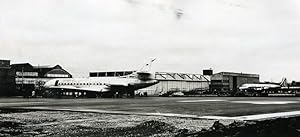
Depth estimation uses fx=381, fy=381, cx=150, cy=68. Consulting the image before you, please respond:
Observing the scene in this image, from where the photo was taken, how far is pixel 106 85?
2504 inches

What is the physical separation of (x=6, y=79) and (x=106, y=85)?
129 feet

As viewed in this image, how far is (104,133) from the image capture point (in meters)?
10.7

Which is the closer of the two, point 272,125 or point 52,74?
point 272,125

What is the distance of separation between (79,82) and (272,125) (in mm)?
59950

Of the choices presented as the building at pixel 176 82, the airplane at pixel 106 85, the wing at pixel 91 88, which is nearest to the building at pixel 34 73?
the building at pixel 176 82

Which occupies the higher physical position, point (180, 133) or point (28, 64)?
point (28, 64)

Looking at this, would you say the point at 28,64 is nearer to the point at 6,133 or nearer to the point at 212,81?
the point at 212,81

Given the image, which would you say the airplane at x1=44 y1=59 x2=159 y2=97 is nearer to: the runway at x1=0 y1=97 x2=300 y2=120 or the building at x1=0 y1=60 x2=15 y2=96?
the building at x1=0 y1=60 x2=15 y2=96

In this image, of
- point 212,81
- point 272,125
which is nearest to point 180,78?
point 212,81

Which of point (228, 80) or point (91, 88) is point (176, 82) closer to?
point (228, 80)

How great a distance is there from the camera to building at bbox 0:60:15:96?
90625mm

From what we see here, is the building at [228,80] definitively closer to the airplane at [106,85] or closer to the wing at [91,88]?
the airplane at [106,85]

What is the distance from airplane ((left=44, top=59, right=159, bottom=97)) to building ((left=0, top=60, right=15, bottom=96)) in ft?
78.2

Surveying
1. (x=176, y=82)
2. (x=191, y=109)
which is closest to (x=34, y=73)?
(x=176, y=82)
